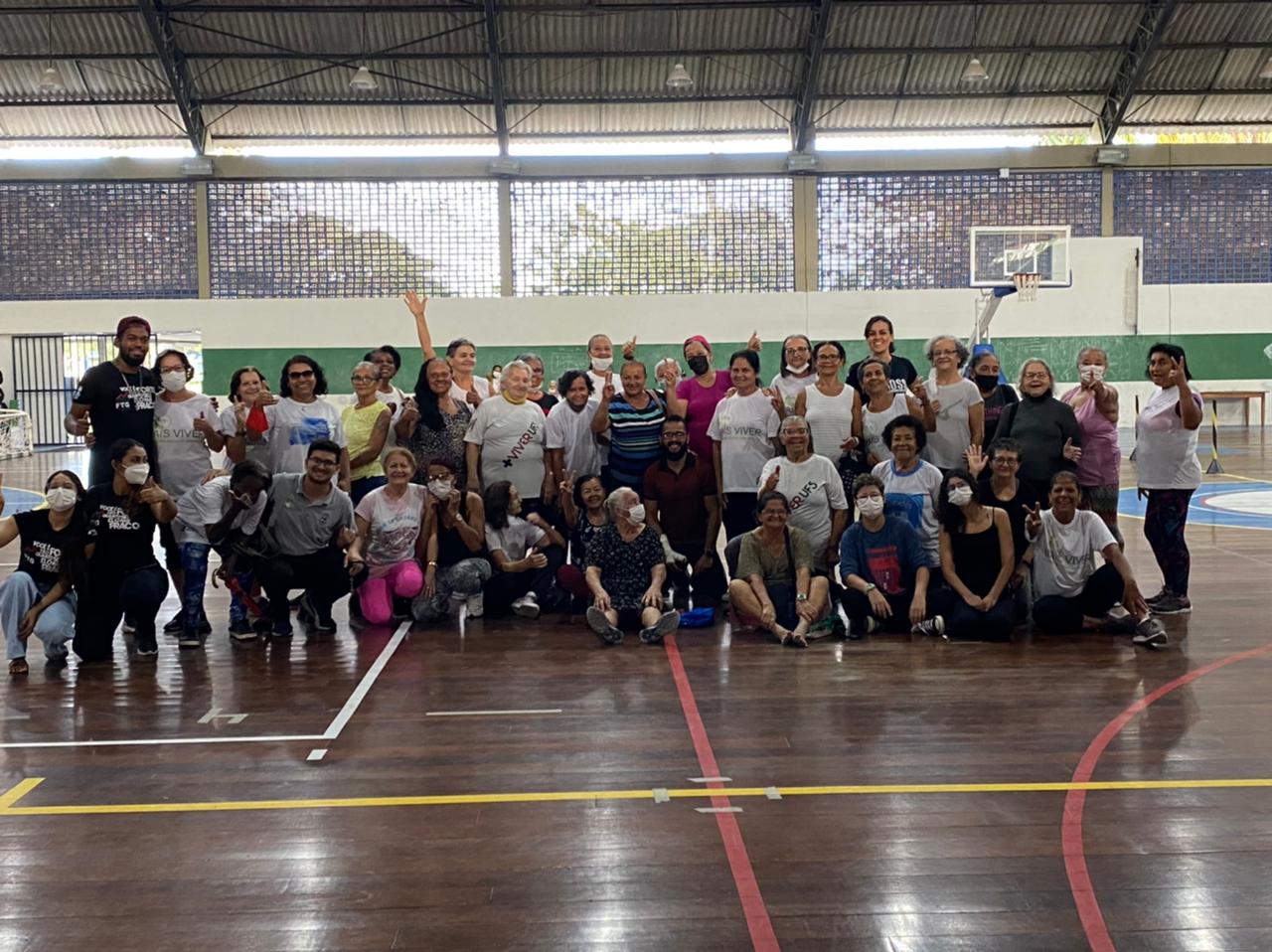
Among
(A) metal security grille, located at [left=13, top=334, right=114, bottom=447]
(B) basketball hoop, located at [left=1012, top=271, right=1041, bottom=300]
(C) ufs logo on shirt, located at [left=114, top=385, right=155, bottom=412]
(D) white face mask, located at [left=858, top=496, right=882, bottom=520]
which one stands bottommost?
(D) white face mask, located at [left=858, top=496, right=882, bottom=520]

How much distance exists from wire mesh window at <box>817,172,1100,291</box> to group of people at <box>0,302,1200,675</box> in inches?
549

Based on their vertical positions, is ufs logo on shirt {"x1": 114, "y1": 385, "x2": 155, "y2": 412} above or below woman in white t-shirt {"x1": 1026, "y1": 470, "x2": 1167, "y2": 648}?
above

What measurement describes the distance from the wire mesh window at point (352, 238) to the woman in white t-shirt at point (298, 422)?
14062mm

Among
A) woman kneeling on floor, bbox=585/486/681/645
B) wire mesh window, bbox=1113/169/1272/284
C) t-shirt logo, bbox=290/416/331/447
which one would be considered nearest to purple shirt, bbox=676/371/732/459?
woman kneeling on floor, bbox=585/486/681/645

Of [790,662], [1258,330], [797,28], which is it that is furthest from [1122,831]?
[1258,330]

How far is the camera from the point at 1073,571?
A: 5953 millimetres

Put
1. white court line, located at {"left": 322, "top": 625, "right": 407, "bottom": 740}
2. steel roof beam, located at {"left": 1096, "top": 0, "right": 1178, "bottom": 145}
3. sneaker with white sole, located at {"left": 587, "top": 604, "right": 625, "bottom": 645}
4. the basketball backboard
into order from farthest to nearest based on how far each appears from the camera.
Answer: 1. the basketball backboard
2. steel roof beam, located at {"left": 1096, "top": 0, "right": 1178, "bottom": 145}
3. sneaker with white sole, located at {"left": 587, "top": 604, "right": 625, "bottom": 645}
4. white court line, located at {"left": 322, "top": 625, "right": 407, "bottom": 740}

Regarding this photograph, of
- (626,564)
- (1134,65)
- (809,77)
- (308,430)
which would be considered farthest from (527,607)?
(1134,65)

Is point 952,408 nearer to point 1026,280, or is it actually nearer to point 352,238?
point 1026,280

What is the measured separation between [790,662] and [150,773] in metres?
2.80

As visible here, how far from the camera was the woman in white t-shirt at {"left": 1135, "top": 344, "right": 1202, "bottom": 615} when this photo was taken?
20.5 ft

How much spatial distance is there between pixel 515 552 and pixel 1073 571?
118 inches

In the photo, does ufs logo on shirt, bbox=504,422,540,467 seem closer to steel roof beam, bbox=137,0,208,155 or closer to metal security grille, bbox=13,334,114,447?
steel roof beam, bbox=137,0,208,155

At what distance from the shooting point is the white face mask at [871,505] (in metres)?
5.84
